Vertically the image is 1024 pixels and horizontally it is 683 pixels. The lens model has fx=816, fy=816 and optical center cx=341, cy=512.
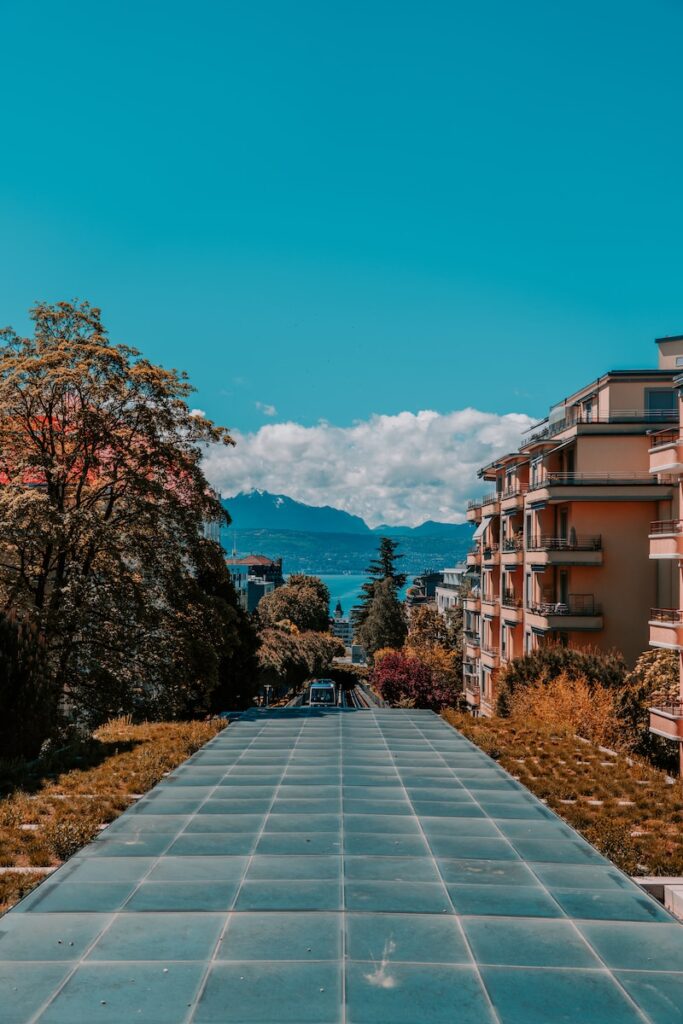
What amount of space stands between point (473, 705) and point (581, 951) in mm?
43621

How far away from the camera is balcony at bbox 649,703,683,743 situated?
21.4 m

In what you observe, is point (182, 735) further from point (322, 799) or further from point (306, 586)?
point (306, 586)

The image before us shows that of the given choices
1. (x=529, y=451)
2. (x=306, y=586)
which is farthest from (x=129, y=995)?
(x=306, y=586)

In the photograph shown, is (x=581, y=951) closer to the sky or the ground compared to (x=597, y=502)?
closer to the ground

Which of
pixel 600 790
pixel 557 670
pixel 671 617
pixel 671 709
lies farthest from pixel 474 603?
pixel 600 790

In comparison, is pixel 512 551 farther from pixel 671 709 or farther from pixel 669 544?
pixel 671 709

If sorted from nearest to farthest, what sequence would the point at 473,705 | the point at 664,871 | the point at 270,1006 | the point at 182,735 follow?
the point at 270,1006 → the point at 664,871 → the point at 182,735 → the point at 473,705

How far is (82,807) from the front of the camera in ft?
40.3

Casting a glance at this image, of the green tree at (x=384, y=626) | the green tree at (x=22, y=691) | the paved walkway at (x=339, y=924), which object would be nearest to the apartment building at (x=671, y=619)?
the paved walkway at (x=339, y=924)

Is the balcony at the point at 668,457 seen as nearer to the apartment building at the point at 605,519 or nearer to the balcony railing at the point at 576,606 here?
the apartment building at the point at 605,519

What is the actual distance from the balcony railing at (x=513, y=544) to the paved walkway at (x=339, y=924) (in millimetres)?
28107

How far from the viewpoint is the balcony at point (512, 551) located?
129ft

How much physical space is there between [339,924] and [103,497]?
21.5 m

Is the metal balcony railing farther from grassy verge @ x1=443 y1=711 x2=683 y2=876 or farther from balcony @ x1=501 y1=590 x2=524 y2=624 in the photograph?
balcony @ x1=501 y1=590 x2=524 y2=624
